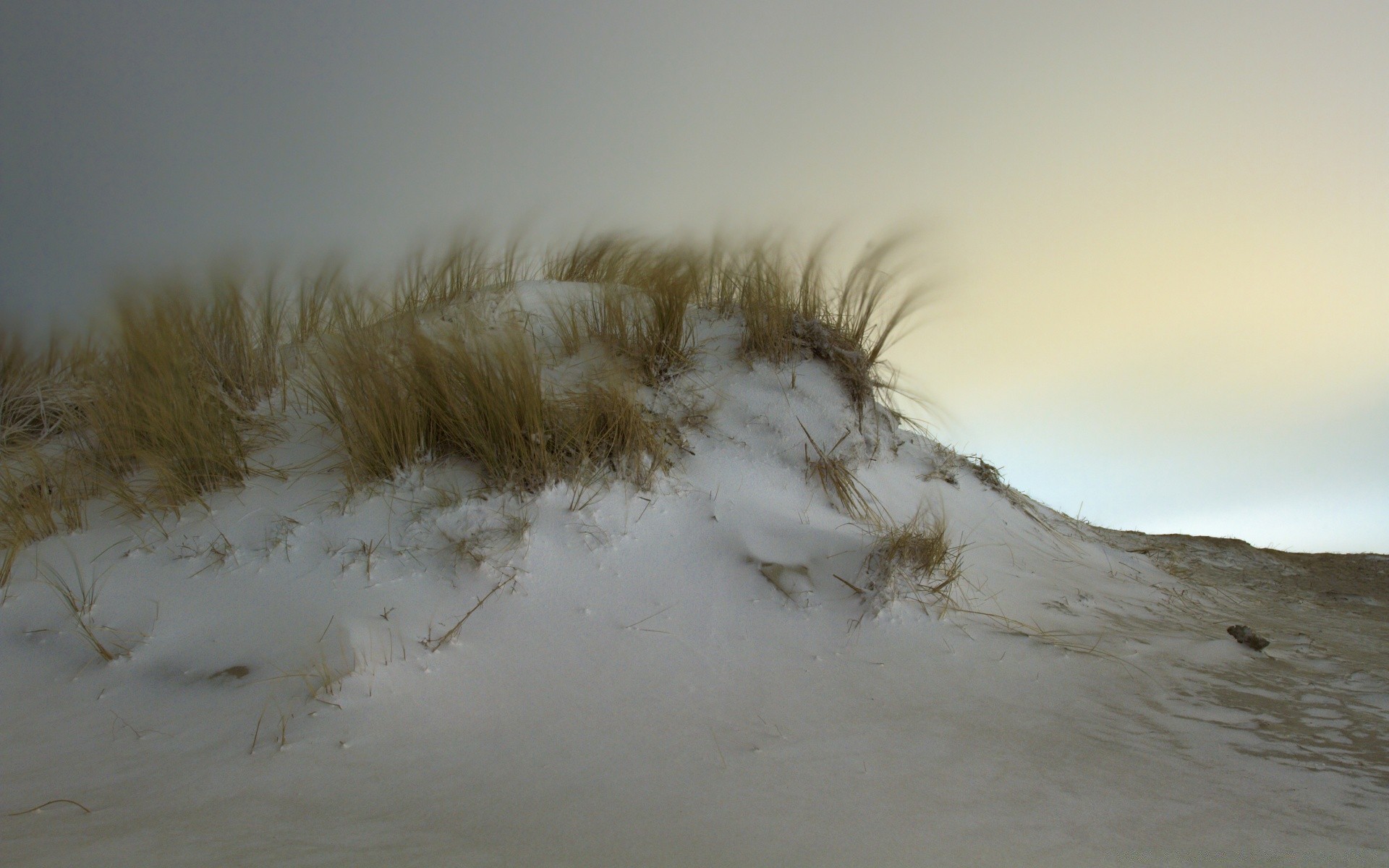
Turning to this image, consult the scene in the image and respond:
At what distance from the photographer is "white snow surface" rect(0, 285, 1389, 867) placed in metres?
1.61

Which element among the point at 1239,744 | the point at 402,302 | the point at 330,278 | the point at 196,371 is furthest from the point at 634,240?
the point at 1239,744

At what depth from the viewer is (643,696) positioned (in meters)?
2.24

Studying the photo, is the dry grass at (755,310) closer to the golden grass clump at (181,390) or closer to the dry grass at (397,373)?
the dry grass at (397,373)

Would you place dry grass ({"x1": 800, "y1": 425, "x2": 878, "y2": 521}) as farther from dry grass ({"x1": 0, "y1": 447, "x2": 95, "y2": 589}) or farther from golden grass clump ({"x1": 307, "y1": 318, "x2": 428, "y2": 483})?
dry grass ({"x1": 0, "y1": 447, "x2": 95, "y2": 589})

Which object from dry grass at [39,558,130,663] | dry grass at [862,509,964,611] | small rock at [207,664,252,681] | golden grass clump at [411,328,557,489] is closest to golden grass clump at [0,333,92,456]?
dry grass at [39,558,130,663]

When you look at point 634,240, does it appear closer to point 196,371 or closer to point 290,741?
point 196,371

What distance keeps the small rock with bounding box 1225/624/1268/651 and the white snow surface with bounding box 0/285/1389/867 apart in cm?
4

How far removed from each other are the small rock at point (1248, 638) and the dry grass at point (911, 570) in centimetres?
116

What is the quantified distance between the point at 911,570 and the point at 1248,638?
1412mm

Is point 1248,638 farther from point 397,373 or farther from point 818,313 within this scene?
point 397,373

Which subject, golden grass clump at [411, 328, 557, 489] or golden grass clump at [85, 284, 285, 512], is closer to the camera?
golden grass clump at [411, 328, 557, 489]

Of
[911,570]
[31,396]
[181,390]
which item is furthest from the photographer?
[31,396]

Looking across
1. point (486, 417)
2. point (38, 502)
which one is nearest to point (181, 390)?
point (38, 502)

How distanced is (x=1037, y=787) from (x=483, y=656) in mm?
1600
